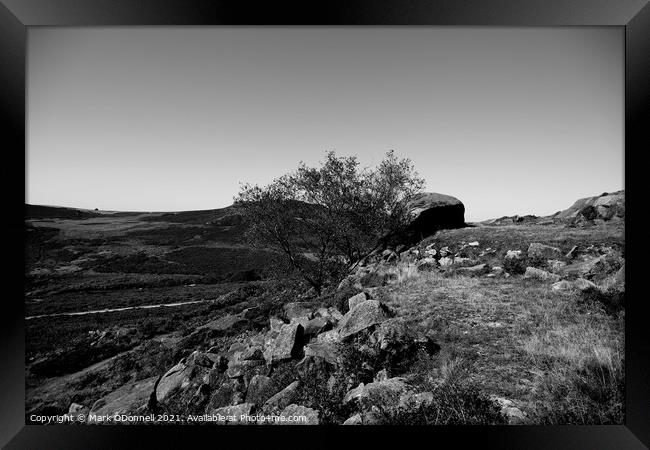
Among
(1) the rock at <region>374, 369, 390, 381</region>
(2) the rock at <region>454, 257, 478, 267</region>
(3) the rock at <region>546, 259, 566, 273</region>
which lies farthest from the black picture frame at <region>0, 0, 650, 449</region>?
(2) the rock at <region>454, 257, 478, 267</region>

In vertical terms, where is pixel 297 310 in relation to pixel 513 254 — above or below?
below

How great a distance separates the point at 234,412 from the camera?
247 inches

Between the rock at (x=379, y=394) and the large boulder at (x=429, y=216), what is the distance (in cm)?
1301

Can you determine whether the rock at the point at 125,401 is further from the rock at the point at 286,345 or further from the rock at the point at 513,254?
the rock at the point at 513,254

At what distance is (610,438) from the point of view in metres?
5.03

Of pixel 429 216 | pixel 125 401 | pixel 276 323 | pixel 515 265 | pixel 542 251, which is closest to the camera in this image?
pixel 125 401

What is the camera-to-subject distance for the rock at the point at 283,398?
18.9 ft

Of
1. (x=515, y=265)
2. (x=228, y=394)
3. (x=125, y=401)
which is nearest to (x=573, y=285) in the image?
(x=515, y=265)

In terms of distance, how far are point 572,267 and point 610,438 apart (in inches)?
314

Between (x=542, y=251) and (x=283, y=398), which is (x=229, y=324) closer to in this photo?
(x=283, y=398)

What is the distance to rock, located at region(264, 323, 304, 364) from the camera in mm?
7262

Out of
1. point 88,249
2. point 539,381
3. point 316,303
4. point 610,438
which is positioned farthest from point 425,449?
point 88,249

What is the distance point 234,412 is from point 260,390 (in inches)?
25.4
